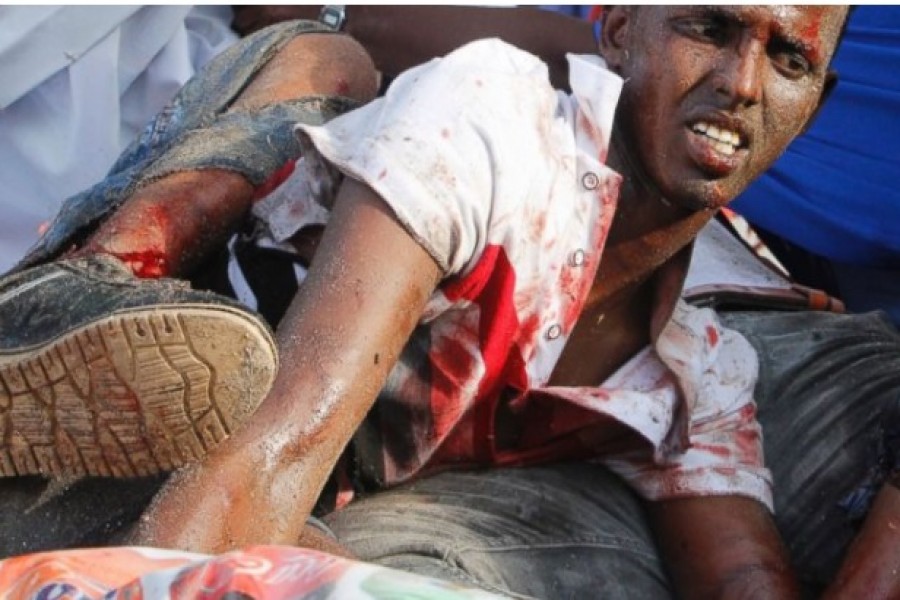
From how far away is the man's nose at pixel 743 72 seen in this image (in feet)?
5.54

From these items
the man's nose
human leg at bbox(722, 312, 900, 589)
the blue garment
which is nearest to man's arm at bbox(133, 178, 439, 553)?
the man's nose

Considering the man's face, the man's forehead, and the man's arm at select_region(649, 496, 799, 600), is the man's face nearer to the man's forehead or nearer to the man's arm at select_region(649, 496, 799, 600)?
the man's forehead

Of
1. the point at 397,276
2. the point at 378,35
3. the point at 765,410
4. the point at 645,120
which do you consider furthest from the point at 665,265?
the point at 378,35

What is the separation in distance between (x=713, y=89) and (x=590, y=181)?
157mm

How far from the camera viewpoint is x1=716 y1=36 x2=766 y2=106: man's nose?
66.5 inches

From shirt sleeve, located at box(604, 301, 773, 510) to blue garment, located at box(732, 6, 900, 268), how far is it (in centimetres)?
46

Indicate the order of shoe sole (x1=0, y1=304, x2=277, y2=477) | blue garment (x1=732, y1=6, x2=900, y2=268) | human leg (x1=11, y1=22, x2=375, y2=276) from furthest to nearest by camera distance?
1. blue garment (x1=732, y1=6, x2=900, y2=268)
2. human leg (x1=11, y1=22, x2=375, y2=276)
3. shoe sole (x1=0, y1=304, x2=277, y2=477)

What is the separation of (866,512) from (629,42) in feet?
2.02

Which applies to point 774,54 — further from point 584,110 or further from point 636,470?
point 636,470

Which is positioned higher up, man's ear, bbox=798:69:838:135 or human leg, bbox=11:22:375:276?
man's ear, bbox=798:69:838:135

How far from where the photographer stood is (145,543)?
1330 millimetres

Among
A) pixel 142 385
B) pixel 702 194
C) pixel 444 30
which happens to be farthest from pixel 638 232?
pixel 444 30

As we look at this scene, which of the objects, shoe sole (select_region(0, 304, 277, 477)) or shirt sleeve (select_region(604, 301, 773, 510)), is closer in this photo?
shoe sole (select_region(0, 304, 277, 477))

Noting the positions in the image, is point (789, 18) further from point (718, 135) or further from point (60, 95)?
point (60, 95)
